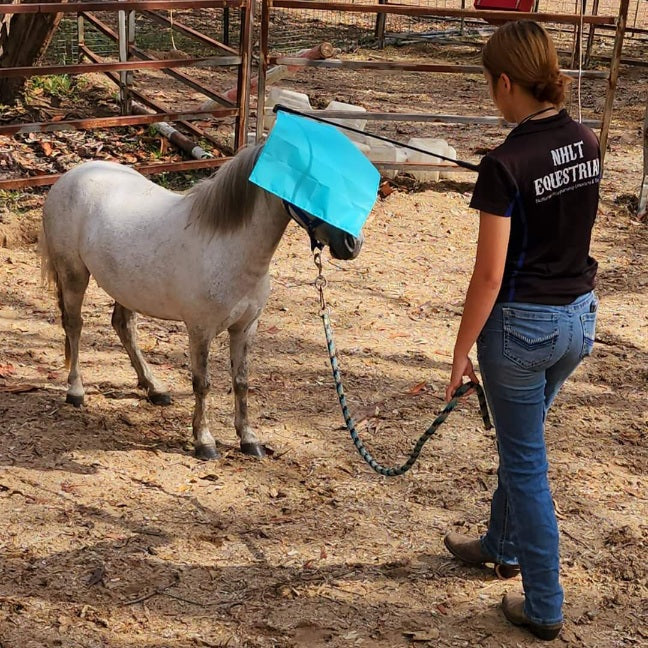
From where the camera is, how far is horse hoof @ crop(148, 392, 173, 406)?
469cm

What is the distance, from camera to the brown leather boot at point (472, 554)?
3.43m

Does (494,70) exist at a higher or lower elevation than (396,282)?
higher

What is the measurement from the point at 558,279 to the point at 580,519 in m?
1.54

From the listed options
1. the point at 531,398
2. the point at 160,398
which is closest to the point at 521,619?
the point at 531,398

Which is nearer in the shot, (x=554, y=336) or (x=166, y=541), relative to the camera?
(x=554, y=336)

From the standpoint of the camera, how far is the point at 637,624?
3.26 metres

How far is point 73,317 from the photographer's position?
15.1 ft

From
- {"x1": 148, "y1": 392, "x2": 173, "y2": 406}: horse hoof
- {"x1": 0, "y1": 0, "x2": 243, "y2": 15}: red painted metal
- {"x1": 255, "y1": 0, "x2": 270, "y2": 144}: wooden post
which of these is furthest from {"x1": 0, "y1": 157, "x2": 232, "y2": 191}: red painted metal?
{"x1": 148, "y1": 392, "x2": 173, "y2": 406}: horse hoof

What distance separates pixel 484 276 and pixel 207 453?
2.04 meters

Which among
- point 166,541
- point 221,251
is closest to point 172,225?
point 221,251

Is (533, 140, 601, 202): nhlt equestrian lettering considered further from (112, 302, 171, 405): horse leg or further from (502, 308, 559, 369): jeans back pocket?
(112, 302, 171, 405): horse leg

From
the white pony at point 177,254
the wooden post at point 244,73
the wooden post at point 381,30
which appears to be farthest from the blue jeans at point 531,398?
the wooden post at point 381,30

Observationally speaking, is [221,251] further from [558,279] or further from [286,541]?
[558,279]

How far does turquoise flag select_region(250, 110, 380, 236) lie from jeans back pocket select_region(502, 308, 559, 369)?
760 millimetres
